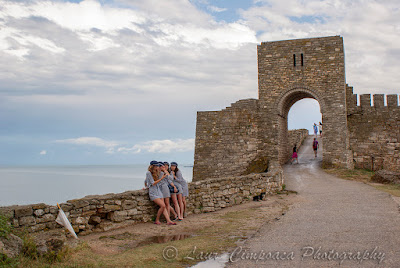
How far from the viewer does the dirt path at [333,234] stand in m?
5.66

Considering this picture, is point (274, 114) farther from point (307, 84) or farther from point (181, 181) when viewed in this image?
point (181, 181)

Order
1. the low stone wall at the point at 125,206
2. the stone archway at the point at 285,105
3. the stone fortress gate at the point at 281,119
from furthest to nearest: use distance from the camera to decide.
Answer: the stone archway at the point at 285,105
the stone fortress gate at the point at 281,119
the low stone wall at the point at 125,206

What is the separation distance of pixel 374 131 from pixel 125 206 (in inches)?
685

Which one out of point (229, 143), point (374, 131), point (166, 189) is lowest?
point (166, 189)

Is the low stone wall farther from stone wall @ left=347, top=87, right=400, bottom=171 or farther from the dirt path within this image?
stone wall @ left=347, top=87, right=400, bottom=171

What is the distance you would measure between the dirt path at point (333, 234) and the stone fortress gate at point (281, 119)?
7.87 metres

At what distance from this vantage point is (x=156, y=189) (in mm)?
9500

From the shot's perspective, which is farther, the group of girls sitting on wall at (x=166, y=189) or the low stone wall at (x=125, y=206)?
the group of girls sitting on wall at (x=166, y=189)

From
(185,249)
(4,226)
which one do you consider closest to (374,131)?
(185,249)

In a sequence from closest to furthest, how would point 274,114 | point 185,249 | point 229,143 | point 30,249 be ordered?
Result: point 30,249, point 185,249, point 274,114, point 229,143

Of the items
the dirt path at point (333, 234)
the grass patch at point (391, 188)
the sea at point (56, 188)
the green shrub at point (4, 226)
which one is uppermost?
the green shrub at point (4, 226)

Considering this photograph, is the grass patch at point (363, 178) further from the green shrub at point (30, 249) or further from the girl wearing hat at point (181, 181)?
the green shrub at point (30, 249)

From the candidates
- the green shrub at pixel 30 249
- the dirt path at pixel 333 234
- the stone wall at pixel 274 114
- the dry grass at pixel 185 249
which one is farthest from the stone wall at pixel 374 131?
the green shrub at pixel 30 249

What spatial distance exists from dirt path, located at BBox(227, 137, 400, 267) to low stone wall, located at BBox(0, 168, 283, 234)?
1.91 metres
